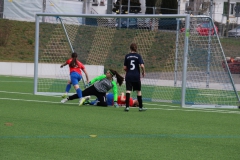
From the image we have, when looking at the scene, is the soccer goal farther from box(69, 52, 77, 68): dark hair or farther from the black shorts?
box(69, 52, 77, 68): dark hair

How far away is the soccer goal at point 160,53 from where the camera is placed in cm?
1958

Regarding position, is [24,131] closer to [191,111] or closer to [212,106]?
[191,111]

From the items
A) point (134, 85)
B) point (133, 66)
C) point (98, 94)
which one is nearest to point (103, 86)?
point (98, 94)

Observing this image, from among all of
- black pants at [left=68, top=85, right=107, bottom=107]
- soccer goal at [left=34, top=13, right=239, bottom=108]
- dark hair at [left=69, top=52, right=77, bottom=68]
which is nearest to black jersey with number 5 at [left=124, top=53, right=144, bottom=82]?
black pants at [left=68, top=85, right=107, bottom=107]

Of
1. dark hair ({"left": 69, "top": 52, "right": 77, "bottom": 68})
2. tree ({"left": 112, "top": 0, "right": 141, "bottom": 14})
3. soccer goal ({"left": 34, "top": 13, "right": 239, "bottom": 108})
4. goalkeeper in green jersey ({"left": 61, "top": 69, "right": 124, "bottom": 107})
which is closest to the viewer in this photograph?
goalkeeper in green jersey ({"left": 61, "top": 69, "right": 124, "bottom": 107})

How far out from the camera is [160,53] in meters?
25.3

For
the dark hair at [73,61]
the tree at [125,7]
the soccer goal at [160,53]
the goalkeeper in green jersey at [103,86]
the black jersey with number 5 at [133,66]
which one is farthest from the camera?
the tree at [125,7]

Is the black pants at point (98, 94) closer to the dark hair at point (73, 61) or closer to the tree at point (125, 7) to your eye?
the dark hair at point (73, 61)

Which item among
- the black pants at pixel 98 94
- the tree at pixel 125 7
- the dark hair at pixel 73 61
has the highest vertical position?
the tree at pixel 125 7

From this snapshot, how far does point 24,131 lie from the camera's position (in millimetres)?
11727

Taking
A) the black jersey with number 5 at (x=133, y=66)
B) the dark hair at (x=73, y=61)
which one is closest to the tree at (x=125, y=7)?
the dark hair at (x=73, y=61)

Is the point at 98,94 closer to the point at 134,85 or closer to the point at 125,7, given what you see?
the point at 134,85

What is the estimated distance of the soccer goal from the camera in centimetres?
1958

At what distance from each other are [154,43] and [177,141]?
1396 cm
